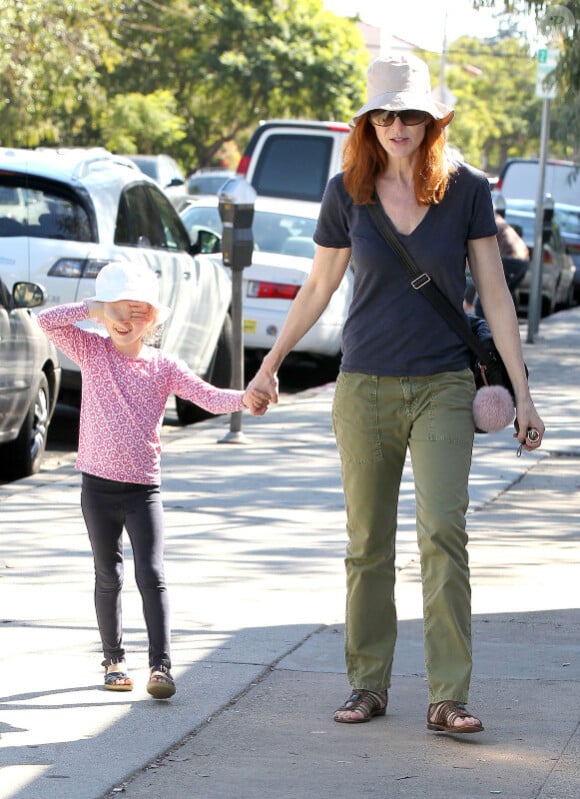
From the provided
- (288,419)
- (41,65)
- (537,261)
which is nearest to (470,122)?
(41,65)

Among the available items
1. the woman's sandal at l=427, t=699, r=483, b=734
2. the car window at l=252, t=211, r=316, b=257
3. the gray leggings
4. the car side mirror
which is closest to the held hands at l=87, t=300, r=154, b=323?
the gray leggings

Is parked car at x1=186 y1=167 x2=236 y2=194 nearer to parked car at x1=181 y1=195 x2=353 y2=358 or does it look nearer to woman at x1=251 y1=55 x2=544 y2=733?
parked car at x1=181 y1=195 x2=353 y2=358

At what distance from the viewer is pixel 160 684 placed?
202 inches

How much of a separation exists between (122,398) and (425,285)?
3.43 ft

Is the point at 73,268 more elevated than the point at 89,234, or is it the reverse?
the point at 89,234

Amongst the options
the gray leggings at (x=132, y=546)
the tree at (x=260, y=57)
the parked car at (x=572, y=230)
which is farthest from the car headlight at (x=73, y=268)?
the tree at (x=260, y=57)

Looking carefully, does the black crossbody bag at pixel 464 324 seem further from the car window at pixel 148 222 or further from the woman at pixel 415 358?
the car window at pixel 148 222

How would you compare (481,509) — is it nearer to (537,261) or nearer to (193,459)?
(193,459)

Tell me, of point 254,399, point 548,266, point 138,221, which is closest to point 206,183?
point 548,266

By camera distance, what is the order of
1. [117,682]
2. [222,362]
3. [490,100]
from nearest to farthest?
[117,682]
[222,362]
[490,100]

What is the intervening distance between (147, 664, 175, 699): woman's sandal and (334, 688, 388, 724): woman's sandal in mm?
525

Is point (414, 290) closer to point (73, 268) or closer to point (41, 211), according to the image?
point (73, 268)

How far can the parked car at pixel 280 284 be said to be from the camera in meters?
13.8

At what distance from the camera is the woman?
15.9ft
